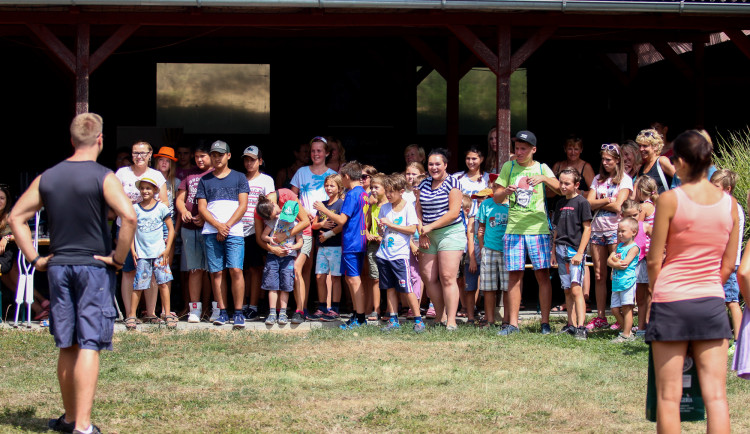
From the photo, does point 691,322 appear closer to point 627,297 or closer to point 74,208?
point 74,208

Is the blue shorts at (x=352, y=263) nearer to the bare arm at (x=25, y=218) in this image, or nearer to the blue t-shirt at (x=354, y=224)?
the blue t-shirt at (x=354, y=224)

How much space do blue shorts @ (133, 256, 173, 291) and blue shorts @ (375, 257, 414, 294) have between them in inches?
77.2

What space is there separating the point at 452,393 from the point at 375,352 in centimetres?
146

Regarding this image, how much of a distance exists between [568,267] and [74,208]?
4.58 m

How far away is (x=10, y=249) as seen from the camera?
29.8 ft

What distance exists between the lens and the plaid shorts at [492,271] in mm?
8508

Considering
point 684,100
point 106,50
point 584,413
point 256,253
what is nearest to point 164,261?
point 256,253

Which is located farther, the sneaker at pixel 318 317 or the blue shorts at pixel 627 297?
the sneaker at pixel 318 317

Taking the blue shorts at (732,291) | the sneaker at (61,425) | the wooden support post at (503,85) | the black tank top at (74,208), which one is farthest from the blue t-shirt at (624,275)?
the sneaker at (61,425)

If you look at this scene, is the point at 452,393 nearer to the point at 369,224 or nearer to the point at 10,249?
the point at 369,224

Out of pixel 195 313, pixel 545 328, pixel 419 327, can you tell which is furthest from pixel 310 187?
pixel 545 328

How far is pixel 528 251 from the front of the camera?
8211mm

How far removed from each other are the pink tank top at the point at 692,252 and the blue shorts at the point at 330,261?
16.3 feet

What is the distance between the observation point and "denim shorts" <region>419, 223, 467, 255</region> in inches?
332
